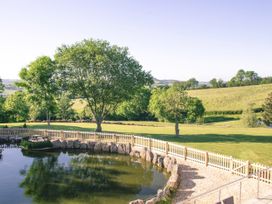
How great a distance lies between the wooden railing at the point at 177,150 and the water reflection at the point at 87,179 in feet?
8.48

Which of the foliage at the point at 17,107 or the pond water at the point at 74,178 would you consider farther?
the foliage at the point at 17,107

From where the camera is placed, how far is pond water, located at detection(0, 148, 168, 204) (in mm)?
19438

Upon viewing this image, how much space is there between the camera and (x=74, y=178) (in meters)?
23.6

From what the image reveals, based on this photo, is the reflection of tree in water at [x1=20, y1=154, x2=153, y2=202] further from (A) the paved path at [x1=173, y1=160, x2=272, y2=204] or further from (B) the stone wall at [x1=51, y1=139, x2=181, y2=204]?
(A) the paved path at [x1=173, y1=160, x2=272, y2=204]

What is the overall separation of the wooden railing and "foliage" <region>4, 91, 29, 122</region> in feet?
49.4

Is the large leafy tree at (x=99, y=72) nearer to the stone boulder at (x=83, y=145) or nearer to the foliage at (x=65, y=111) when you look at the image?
Answer: the stone boulder at (x=83, y=145)

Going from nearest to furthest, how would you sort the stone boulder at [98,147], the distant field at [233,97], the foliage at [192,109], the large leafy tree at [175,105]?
Result: the stone boulder at [98,147], the large leafy tree at [175,105], the foliage at [192,109], the distant field at [233,97]

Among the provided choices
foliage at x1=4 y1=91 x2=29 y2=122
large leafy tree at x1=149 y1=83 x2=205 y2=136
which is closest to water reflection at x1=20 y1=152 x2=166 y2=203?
large leafy tree at x1=149 y1=83 x2=205 y2=136

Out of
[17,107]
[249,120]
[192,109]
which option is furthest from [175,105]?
[249,120]

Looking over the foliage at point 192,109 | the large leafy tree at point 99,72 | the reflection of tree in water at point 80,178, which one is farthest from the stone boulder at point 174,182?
the large leafy tree at point 99,72

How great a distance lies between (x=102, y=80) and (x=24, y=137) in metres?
11.6

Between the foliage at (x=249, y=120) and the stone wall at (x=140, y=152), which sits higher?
the foliage at (x=249, y=120)

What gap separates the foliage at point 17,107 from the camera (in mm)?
54625

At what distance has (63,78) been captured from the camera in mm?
42438
